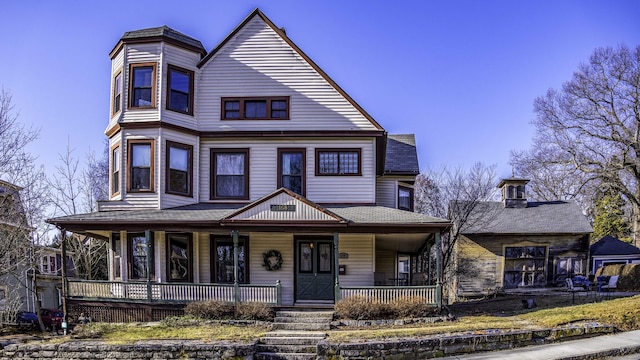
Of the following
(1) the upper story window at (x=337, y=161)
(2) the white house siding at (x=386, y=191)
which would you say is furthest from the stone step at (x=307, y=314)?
(2) the white house siding at (x=386, y=191)

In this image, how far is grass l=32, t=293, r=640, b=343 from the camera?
12.7 m

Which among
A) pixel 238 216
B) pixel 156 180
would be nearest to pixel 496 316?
pixel 238 216

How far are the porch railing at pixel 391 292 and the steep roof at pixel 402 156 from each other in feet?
19.2

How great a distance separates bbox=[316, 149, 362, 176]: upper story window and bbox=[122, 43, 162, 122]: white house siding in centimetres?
585

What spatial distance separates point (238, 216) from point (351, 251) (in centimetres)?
434

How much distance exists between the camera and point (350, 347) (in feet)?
37.7

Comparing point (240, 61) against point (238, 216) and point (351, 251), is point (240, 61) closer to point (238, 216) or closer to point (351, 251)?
point (238, 216)

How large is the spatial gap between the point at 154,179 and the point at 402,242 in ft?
29.8

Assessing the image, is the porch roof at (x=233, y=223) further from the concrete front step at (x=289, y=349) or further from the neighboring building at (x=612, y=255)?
the neighboring building at (x=612, y=255)

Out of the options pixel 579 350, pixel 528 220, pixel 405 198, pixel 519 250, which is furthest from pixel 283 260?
pixel 528 220

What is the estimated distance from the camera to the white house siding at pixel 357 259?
58.1 ft

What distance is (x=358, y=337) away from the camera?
1245 centimetres

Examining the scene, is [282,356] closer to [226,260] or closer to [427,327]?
[427,327]

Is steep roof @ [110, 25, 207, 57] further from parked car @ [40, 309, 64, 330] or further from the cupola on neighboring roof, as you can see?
the cupola on neighboring roof
